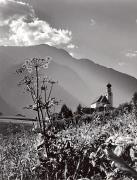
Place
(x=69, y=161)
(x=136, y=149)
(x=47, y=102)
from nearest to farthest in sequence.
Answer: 1. (x=136, y=149)
2. (x=69, y=161)
3. (x=47, y=102)

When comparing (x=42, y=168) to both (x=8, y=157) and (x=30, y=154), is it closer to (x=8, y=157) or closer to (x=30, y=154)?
(x=30, y=154)

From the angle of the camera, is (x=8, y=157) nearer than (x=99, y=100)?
Yes

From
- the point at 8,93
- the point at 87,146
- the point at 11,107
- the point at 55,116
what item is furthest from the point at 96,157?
the point at 8,93

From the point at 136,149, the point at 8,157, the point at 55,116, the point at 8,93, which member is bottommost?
the point at 8,157

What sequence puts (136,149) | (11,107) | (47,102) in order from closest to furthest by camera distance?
(136,149)
(47,102)
(11,107)

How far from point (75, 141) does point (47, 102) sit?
766mm

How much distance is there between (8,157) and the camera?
5770 mm

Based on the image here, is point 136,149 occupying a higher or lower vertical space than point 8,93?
lower

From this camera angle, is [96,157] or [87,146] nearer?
[96,157]

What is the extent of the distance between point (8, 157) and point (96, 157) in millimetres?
Answer: 2414

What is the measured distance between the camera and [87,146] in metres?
4.26

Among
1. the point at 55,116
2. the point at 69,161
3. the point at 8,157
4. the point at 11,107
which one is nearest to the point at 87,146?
the point at 69,161

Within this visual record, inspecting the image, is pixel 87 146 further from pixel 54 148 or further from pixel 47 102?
pixel 47 102

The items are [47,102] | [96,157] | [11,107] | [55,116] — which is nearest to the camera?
[96,157]
